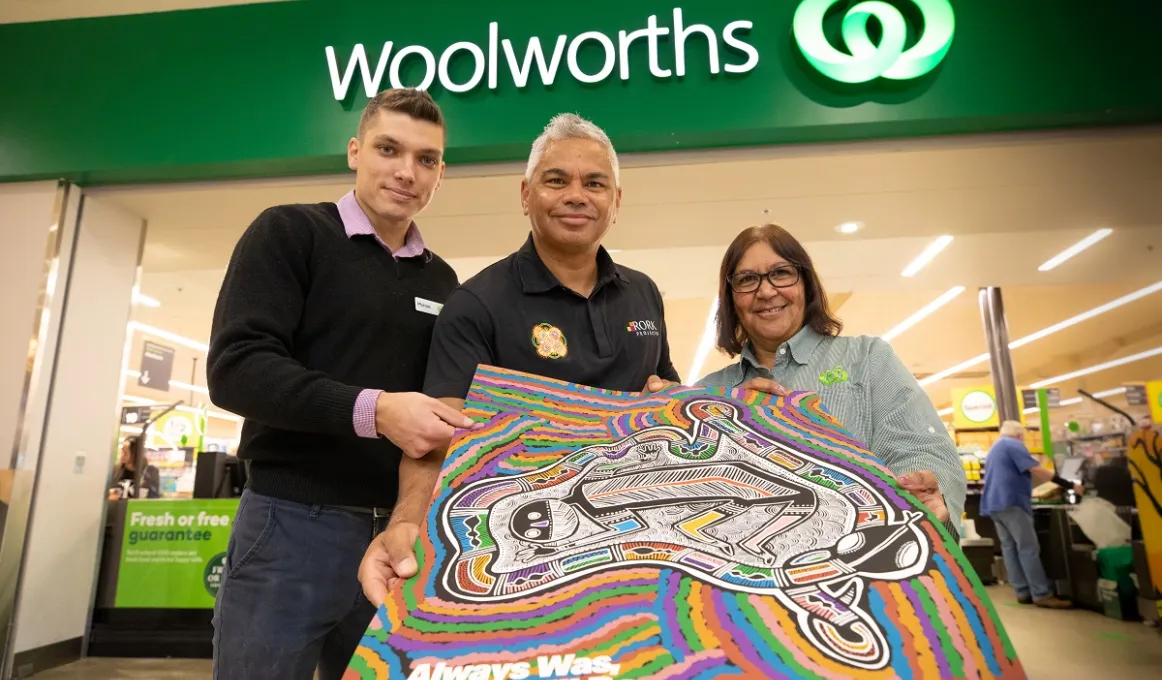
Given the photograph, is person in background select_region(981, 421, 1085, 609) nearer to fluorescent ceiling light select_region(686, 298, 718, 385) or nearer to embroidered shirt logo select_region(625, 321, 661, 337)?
fluorescent ceiling light select_region(686, 298, 718, 385)

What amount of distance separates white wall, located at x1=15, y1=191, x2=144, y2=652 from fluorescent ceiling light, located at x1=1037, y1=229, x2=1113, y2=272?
7047mm

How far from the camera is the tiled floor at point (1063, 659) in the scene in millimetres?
3711

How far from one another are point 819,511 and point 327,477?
36.3 inches

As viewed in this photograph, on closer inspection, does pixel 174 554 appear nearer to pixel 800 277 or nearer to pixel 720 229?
pixel 720 229

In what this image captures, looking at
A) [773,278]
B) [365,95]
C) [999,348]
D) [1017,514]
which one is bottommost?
[1017,514]

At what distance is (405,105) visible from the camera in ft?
4.81

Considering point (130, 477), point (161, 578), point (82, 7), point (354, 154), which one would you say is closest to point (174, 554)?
point (161, 578)

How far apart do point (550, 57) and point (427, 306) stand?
2756 mm

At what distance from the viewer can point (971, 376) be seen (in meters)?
15.3

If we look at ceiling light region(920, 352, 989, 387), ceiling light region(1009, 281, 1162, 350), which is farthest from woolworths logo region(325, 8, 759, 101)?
ceiling light region(920, 352, 989, 387)

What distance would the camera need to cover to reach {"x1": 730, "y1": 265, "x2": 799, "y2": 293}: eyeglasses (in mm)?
1467

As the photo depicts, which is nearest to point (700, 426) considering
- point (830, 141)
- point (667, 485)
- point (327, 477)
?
point (667, 485)

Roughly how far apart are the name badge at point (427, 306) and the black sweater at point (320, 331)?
10 millimetres

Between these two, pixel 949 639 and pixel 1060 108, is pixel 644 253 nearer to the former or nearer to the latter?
pixel 1060 108
